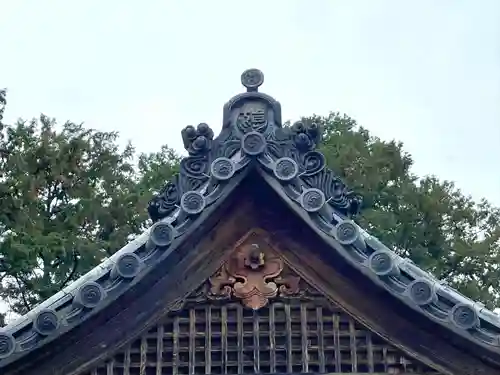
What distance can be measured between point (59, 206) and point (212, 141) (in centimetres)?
1573

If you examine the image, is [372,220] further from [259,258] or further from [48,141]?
[259,258]

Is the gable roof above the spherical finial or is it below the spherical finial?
below

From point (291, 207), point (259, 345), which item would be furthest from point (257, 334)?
point (291, 207)

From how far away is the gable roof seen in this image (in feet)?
19.2

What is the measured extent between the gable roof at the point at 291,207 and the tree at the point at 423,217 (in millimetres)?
14214

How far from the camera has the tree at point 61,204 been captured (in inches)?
749

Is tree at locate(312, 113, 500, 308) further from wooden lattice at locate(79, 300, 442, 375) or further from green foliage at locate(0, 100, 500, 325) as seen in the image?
wooden lattice at locate(79, 300, 442, 375)

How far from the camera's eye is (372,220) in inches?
818

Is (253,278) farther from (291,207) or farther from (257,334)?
(291,207)

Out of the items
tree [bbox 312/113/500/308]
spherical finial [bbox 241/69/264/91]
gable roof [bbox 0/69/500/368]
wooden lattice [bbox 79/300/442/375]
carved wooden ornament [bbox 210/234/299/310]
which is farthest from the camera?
tree [bbox 312/113/500/308]

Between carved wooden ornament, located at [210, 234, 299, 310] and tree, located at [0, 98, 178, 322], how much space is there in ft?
39.6

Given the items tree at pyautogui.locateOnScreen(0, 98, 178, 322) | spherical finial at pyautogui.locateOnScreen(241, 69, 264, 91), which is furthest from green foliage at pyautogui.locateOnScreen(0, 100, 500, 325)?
spherical finial at pyautogui.locateOnScreen(241, 69, 264, 91)

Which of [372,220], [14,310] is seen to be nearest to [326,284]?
[372,220]

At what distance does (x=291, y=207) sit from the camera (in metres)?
6.12
